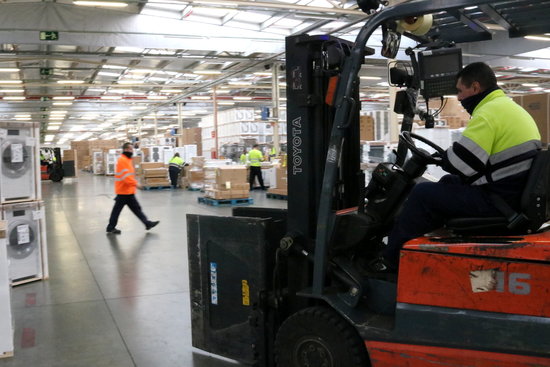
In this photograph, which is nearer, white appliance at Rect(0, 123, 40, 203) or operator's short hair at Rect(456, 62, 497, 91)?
operator's short hair at Rect(456, 62, 497, 91)

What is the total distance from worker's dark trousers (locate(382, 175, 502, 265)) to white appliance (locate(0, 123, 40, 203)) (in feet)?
14.8

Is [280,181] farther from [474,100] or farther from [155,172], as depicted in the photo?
[474,100]

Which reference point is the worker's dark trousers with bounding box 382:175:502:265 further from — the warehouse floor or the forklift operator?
the warehouse floor

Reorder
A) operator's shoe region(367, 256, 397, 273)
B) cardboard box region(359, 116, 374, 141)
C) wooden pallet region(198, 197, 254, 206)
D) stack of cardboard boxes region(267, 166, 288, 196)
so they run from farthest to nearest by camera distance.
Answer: stack of cardboard boxes region(267, 166, 288, 196)
wooden pallet region(198, 197, 254, 206)
cardboard box region(359, 116, 374, 141)
operator's shoe region(367, 256, 397, 273)

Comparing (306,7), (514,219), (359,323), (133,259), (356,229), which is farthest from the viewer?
(306,7)

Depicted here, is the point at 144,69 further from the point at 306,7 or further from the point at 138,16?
the point at 306,7

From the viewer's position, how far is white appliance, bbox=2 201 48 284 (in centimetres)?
610

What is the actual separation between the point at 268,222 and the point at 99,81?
20493 mm

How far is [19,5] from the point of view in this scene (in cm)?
1166

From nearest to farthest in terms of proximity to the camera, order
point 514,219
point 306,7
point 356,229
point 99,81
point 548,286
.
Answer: point 548,286, point 514,219, point 356,229, point 306,7, point 99,81

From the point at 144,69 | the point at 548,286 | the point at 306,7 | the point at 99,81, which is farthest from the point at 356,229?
the point at 99,81

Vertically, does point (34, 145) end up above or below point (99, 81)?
below

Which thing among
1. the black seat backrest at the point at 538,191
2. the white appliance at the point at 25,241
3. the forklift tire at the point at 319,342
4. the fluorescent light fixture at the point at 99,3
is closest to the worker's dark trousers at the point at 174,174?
the fluorescent light fixture at the point at 99,3

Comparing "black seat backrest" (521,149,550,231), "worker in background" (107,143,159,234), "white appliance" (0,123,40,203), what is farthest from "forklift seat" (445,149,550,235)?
"worker in background" (107,143,159,234)
